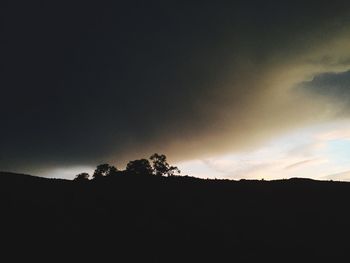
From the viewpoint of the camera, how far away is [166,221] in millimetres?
28312

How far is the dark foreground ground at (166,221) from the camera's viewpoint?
22484mm

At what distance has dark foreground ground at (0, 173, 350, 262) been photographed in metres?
22.5

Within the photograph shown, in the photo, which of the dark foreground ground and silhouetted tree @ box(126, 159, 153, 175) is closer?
the dark foreground ground

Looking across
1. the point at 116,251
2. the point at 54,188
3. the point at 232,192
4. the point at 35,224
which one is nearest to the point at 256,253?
the point at 116,251

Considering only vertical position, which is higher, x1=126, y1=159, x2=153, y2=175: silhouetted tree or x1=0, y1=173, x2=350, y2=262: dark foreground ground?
x1=126, y1=159, x2=153, y2=175: silhouetted tree

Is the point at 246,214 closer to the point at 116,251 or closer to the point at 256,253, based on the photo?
the point at 256,253

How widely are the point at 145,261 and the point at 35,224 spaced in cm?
826

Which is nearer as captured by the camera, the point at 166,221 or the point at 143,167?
the point at 166,221

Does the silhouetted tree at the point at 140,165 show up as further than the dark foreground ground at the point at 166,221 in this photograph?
Yes

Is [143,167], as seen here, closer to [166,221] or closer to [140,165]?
[140,165]

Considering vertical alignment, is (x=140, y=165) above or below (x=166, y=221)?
above

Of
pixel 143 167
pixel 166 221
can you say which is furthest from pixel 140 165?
pixel 166 221

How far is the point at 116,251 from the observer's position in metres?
22.3

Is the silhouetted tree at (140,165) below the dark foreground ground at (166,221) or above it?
above
